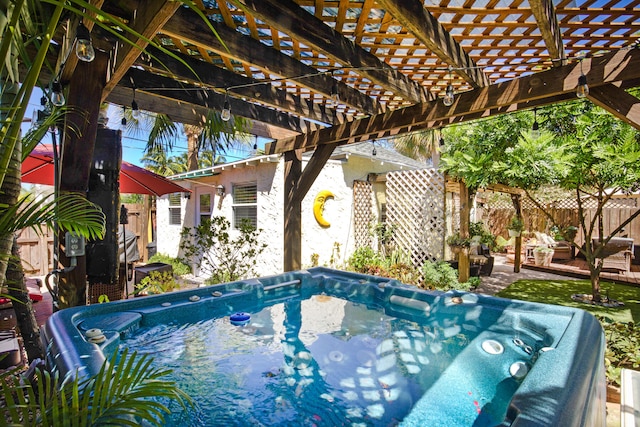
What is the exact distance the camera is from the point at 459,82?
397 cm

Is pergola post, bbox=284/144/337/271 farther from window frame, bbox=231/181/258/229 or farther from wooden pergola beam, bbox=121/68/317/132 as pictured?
window frame, bbox=231/181/258/229

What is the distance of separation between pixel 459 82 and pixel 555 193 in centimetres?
886

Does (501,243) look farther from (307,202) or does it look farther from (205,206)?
(205,206)

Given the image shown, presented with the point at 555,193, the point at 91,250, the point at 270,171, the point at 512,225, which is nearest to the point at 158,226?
the point at 270,171

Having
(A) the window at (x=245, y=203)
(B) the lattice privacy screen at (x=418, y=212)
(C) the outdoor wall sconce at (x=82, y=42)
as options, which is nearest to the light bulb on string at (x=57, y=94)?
(C) the outdoor wall sconce at (x=82, y=42)

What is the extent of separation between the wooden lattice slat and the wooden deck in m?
5.09

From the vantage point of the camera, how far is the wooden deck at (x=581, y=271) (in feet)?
24.9

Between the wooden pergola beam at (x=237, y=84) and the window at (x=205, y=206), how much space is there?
572cm

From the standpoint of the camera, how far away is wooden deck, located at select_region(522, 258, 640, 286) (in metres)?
7.60

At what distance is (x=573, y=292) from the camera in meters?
6.64

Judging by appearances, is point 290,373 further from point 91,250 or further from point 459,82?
point 459,82

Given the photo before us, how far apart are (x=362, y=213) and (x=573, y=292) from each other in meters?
4.64

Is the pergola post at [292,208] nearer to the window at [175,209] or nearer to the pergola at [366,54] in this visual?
the pergola at [366,54]

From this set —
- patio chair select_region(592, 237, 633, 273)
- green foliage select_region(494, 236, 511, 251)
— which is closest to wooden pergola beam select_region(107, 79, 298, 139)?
patio chair select_region(592, 237, 633, 273)
